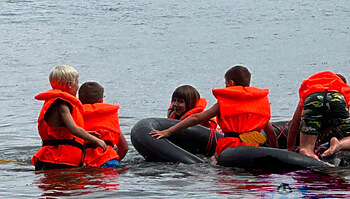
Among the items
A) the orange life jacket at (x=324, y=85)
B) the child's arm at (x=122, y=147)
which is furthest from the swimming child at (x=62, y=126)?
the orange life jacket at (x=324, y=85)

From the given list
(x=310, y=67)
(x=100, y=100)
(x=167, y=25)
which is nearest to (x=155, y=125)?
(x=100, y=100)

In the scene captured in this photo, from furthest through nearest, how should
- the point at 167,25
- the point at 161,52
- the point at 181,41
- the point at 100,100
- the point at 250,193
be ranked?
the point at 167,25
the point at 181,41
the point at 161,52
the point at 100,100
the point at 250,193

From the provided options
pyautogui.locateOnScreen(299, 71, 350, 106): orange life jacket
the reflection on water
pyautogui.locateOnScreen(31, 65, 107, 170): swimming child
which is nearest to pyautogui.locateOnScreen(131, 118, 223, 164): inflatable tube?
the reflection on water

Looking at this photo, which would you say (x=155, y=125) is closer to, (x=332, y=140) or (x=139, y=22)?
(x=332, y=140)

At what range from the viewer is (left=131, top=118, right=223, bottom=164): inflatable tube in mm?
7719

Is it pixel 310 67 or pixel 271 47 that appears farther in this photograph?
pixel 271 47

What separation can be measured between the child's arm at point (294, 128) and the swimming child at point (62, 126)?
2.29 m

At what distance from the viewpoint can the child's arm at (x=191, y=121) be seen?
7.54 m

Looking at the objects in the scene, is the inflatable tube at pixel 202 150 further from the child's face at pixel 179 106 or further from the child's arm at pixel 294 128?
the child's arm at pixel 294 128

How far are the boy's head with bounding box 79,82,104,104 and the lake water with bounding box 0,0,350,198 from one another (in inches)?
34.8

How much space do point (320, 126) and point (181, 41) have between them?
13.7m

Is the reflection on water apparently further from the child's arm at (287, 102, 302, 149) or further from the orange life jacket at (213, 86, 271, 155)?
the child's arm at (287, 102, 302, 149)

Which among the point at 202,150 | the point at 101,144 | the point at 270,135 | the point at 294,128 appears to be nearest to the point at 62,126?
the point at 101,144

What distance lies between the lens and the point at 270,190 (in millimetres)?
6102
